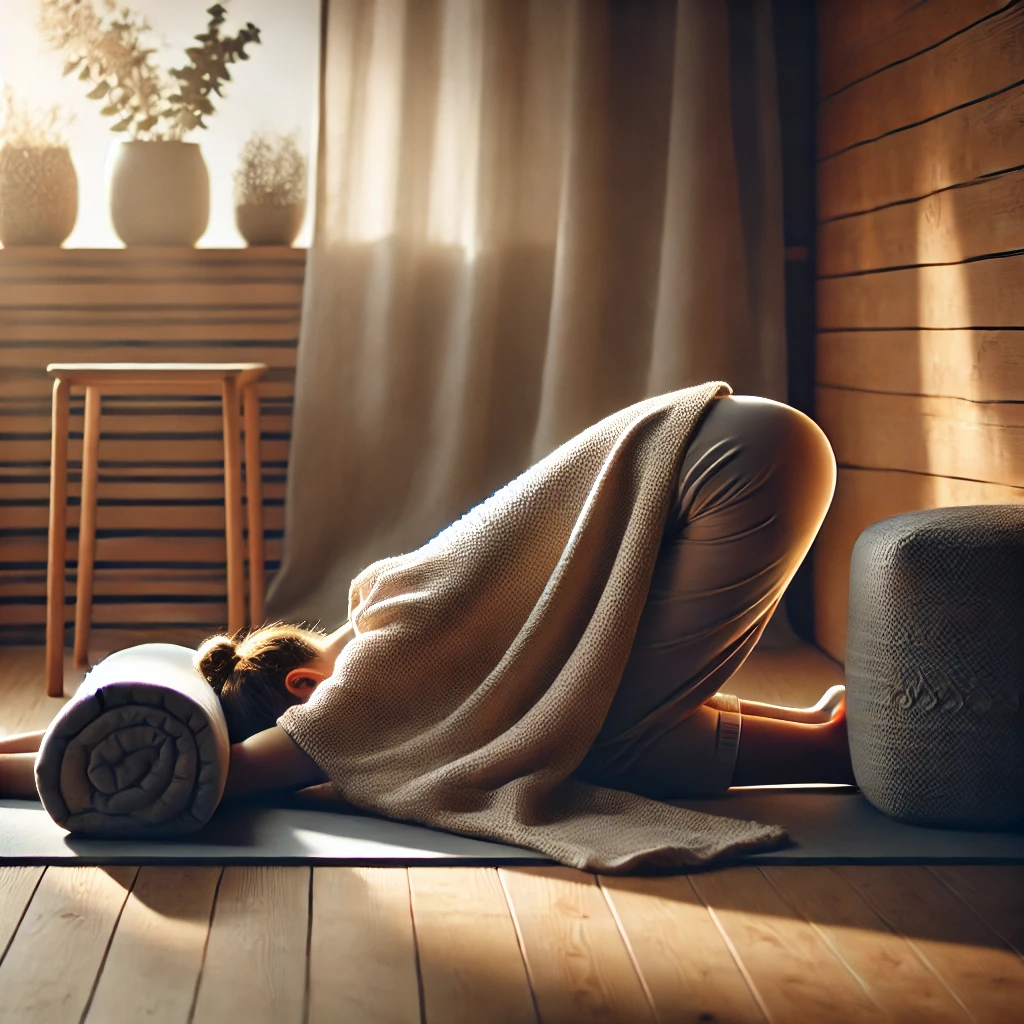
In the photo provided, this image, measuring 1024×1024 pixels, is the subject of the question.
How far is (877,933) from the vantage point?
1225mm

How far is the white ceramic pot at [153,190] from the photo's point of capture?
2871 millimetres

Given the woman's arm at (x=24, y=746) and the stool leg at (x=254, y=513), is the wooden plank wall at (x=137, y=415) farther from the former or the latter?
the woman's arm at (x=24, y=746)

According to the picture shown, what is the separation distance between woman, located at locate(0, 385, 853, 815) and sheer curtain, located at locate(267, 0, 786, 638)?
121 centimetres

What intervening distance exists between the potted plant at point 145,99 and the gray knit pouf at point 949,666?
1.94m

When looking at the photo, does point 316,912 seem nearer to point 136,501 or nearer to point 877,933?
point 877,933

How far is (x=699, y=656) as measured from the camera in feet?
5.08

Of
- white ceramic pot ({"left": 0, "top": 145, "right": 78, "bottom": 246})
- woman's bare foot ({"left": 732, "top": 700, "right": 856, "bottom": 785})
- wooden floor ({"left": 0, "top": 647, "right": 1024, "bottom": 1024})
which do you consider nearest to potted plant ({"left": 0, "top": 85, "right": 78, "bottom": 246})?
white ceramic pot ({"left": 0, "top": 145, "right": 78, "bottom": 246})

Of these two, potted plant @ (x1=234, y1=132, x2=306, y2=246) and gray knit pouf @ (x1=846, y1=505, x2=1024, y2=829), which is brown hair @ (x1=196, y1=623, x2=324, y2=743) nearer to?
gray knit pouf @ (x1=846, y1=505, x2=1024, y2=829)

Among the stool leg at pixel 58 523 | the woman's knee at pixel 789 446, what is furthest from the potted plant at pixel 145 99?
the woman's knee at pixel 789 446

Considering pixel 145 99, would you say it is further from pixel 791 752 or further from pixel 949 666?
pixel 949 666

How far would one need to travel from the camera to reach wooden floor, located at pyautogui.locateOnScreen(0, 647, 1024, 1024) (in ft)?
3.53

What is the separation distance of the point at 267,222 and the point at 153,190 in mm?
259

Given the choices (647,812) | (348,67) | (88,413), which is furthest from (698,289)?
(647,812)

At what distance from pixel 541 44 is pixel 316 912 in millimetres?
2138
